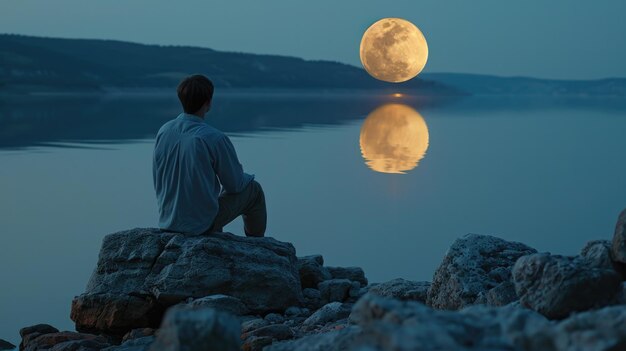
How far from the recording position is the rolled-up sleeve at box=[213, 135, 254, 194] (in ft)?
20.6

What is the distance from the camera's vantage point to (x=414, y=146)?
930 inches

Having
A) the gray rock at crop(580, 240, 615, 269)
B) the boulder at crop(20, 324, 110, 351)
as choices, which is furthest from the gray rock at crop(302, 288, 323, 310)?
the gray rock at crop(580, 240, 615, 269)

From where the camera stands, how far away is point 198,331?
2.66 meters

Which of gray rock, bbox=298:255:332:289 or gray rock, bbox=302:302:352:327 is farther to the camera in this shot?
gray rock, bbox=298:255:332:289

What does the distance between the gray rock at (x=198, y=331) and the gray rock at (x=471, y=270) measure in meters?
2.67

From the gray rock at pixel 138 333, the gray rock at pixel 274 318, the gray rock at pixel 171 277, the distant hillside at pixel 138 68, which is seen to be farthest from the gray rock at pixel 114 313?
the distant hillside at pixel 138 68

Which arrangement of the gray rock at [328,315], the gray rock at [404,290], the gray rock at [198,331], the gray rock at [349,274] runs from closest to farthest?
the gray rock at [198,331], the gray rock at [328,315], the gray rock at [404,290], the gray rock at [349,274]

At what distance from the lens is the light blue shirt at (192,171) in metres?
6.27

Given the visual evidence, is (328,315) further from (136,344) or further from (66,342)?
(66,342)

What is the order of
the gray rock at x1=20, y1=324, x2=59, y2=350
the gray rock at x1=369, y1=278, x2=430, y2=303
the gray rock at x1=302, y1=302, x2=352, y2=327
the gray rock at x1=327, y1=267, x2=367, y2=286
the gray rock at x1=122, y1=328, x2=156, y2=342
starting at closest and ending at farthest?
the gray rock at x1=122, y1=328, x2=156, y2=342 → the gray rock at x1=302, y1=302, x2=352, y2=327 → the gray rock at x1=20, y1=324, x2=59, y2=350 → the gray rock at x1=369, y1=278, x2=430, y2=303 → the gray rock at x1=327, y1=267, x2=367, y2=286

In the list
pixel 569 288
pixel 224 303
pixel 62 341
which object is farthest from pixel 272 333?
pixel 569 288

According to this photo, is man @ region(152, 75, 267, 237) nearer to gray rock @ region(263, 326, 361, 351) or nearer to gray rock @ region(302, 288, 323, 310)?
gray rock @ region(302, 288, 323, 310)

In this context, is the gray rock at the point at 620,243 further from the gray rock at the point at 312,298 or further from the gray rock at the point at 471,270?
the gray rock at the point at 312,298

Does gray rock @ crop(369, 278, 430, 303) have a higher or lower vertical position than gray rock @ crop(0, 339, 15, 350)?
higher
